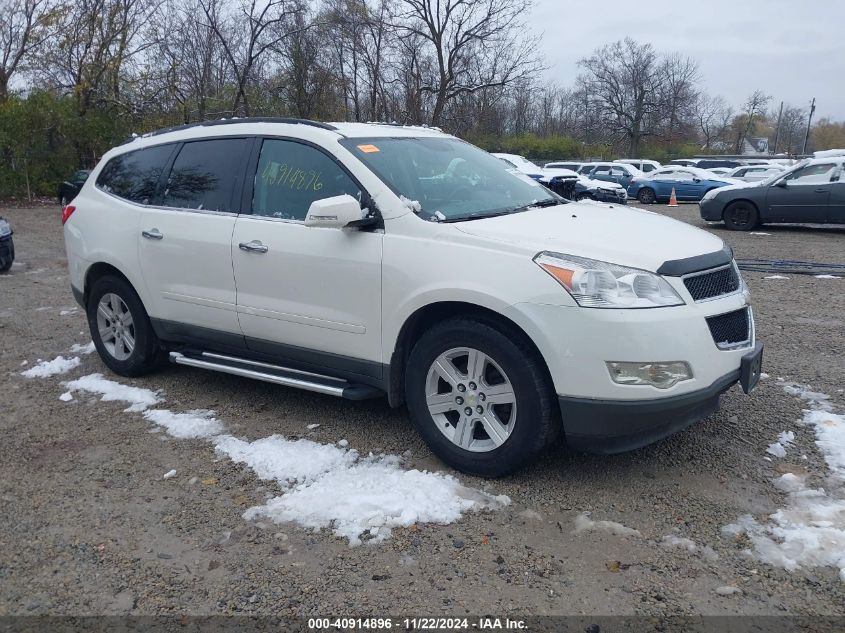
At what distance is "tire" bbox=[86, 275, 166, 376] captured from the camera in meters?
5.48

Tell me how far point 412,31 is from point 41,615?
108 feet

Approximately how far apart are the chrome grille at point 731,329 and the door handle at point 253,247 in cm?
253

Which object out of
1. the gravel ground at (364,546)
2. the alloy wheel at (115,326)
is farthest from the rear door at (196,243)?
the gravel ground at (364,546)

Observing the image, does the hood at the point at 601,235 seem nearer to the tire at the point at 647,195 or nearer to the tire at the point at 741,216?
the tire at the point at 741,216

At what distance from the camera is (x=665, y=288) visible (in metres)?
3.51

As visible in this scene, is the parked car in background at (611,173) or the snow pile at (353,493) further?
the parked car in background at (611,173)

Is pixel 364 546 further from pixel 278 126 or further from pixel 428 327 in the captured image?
pixel 278 126

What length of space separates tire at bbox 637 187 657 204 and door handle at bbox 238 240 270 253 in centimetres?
2563

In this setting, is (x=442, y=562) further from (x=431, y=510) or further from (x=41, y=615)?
(x=41, y=615)

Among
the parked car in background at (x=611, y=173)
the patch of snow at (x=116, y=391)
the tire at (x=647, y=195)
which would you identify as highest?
the patch of snow at (x=116, y=391)

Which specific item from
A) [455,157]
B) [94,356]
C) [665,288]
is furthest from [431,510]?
[94,356]

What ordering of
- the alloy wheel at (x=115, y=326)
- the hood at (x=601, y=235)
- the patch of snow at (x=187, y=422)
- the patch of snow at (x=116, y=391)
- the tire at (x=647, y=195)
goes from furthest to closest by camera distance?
the tire at (x=647, y=195)
the alloy wheel at (x=115, y=326)
the patch of snow at (x=116, y=391)
the patch of snow at (x=187, y=422)
the hood at (x=601, y=235)

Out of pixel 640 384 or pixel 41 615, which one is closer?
pixel 41 615

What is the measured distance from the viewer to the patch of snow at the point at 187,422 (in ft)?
15.1
